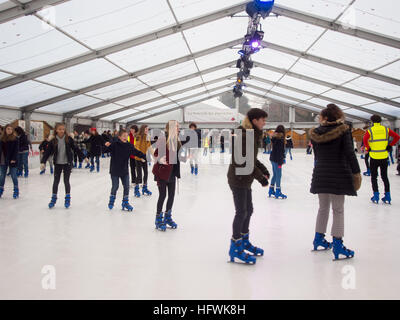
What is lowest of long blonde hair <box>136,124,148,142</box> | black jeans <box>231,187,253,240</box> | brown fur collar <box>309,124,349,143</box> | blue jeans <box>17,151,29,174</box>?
black jeans <box>231,187,253,240</box>

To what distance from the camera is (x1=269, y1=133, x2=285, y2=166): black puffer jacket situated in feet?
18.7

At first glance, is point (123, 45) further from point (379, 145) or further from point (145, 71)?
point (379, 145)

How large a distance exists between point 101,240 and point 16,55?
5943 millimetres

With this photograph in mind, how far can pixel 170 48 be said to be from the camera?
1045 centimetres

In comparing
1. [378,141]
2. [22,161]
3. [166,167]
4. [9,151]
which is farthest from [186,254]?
[22,161]

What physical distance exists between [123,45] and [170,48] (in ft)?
6.31

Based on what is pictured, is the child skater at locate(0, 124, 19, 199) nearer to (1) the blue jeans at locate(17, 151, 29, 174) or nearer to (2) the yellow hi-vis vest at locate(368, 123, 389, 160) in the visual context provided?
(1) the blue jeans at locate(17, 151, 29, 174)

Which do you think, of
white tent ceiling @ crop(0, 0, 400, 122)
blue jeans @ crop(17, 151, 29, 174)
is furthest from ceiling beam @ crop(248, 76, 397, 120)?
blue jeans @ crop(17, 151, 29, 174)

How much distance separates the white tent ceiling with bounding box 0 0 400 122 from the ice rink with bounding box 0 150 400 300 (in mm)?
3595

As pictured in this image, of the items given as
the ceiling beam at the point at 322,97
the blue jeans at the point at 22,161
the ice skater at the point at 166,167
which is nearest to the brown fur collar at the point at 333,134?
the ice skater at the point at 166,167

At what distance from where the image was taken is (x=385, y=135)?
5.05 metres

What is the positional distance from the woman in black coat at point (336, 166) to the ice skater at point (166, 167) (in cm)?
154

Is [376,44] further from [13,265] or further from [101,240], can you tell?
[13,265]
